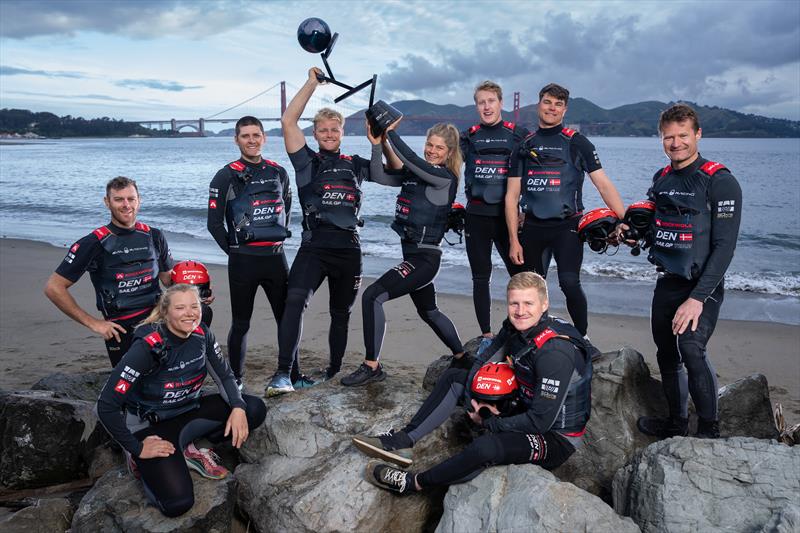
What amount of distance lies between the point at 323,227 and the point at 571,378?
2.19m

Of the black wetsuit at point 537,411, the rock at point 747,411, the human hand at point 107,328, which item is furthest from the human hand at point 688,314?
the human hand at point 107,328

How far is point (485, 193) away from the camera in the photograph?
549 cm

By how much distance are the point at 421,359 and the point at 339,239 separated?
3.19 m

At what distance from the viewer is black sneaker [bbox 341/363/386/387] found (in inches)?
196

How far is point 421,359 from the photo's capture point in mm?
8000

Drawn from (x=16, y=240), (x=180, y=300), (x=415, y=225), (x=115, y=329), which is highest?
(x=415, y=225)

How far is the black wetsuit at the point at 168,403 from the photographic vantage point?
3998 millimetres

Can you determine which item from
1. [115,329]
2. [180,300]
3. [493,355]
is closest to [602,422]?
[493,355]

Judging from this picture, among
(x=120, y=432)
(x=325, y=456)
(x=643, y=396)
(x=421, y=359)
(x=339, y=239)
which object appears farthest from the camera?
(x=421, y=359)

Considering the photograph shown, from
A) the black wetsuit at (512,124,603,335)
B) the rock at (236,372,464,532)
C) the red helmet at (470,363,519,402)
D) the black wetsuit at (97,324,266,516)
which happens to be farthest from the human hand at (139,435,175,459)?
the black wetsuit at (512,124,603,335)

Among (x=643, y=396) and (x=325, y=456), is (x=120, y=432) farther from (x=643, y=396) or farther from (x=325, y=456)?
(x=643, y=396)

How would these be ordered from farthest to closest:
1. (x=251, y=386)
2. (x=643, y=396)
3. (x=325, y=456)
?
1. (x=251, y=386)
2. (x=643, y=396)
3. (x=325, y=456)

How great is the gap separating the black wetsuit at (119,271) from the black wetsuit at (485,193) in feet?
8.03

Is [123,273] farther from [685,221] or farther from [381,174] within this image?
[685,221]
